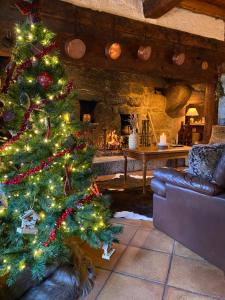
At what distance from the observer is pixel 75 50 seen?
3.38 meters

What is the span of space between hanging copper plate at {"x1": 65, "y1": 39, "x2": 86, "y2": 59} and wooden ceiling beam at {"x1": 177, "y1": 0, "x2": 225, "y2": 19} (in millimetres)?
1836

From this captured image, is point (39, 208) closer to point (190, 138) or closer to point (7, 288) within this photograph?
point (7, 288)

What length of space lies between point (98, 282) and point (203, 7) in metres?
4.44

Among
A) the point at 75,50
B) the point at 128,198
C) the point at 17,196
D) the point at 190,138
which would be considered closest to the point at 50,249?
the point at 17,196

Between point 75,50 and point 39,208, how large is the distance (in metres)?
2.48

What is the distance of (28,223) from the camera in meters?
1.49

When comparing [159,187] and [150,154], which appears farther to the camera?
[150,154]

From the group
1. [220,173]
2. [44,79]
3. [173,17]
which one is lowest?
[220,173]

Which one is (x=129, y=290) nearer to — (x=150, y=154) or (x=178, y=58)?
(x=150, y=154)

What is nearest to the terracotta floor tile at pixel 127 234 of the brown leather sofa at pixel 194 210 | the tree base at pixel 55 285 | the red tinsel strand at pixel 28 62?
the brown leather sofa at pixel 194 210

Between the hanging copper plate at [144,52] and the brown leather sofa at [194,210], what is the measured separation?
91.9 inches

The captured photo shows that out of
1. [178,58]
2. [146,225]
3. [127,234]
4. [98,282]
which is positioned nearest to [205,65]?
[178,58]

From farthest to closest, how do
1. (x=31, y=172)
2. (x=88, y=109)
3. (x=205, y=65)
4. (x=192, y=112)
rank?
1. (x=192, y=112)
2. (x=88, y=109)
3. (x=205, y=65)
4. (x=31, y=172)

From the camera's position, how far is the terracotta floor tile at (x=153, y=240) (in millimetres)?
2145
